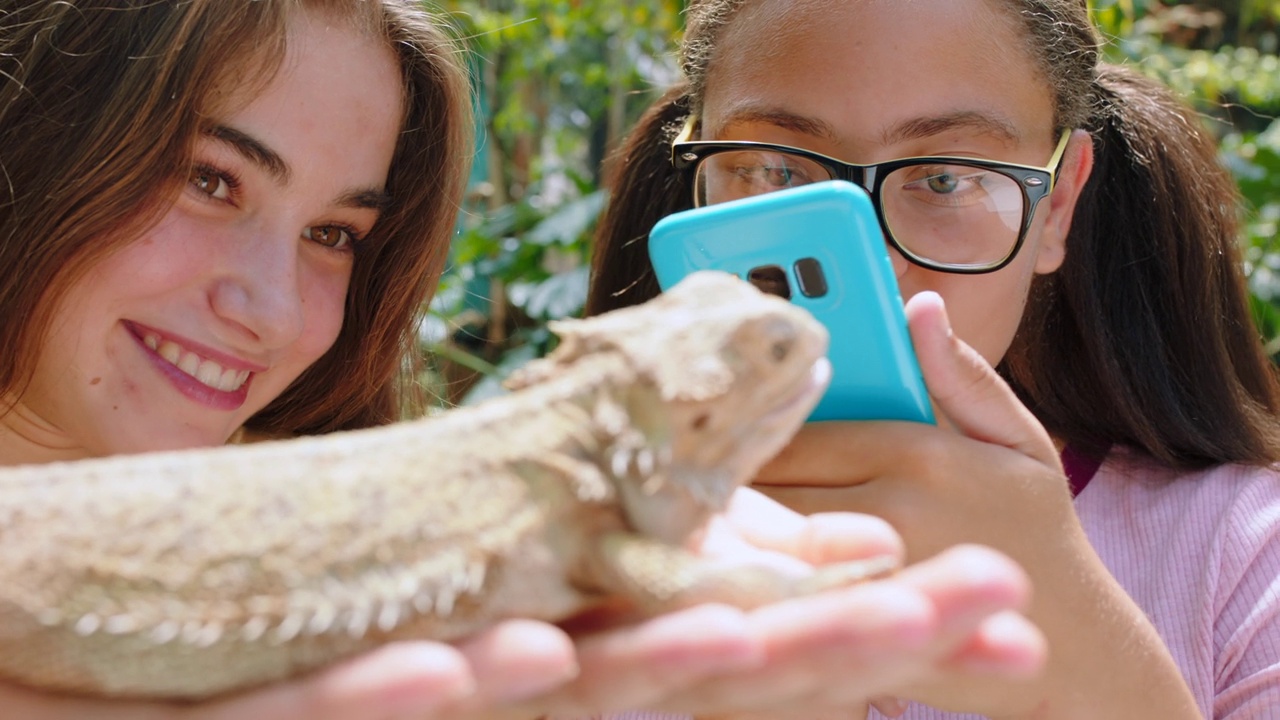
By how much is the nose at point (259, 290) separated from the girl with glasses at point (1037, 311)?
955 mm

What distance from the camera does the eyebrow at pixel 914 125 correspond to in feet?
6.91

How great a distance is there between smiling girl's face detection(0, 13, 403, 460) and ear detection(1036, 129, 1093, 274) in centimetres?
167

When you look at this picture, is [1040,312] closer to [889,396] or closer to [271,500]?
[889,396]

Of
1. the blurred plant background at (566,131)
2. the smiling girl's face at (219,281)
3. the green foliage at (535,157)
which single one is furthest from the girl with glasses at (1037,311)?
the green foliage at (535,157)

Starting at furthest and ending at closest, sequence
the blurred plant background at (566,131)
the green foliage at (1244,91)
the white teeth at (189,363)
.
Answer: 1. the blurred plant background at (566,131)
2. the green foliage at (1244,91)
3. the white teeth at (189,363)

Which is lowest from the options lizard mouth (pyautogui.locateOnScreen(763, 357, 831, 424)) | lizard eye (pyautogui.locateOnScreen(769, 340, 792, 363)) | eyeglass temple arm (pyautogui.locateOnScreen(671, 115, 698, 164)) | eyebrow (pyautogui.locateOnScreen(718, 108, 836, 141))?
lizard mouth (pyautogui.locateOnScreen(763, 357, 831, 424))

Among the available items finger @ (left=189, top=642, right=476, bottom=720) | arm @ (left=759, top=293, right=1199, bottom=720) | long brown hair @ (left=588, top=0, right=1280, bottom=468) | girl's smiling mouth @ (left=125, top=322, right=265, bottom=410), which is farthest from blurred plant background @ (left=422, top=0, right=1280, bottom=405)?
finger @ (left=189, top=642, right=476, bottom=720)

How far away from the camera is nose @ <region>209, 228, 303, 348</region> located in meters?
2.02

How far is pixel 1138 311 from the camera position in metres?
2.76

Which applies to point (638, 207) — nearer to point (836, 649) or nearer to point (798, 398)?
point (798, 398)

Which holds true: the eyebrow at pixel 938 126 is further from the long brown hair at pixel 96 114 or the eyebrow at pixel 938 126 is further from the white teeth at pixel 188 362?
the white teeth at pixel 188 362

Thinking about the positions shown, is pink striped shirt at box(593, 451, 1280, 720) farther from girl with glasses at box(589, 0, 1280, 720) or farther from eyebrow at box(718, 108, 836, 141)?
eyebrow at box(718, 108, 836, 141)

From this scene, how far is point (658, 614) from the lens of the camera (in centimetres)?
123

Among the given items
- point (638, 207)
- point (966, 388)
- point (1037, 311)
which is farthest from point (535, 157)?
point (966, 388)
